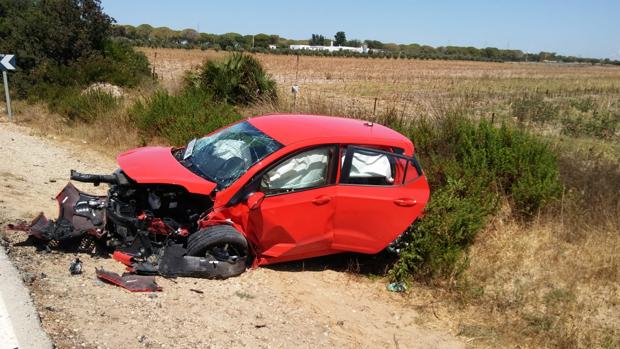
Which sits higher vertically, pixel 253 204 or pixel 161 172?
pixel 161 172

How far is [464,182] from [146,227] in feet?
14.5

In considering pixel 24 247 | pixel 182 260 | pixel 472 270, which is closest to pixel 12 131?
pixel 24 247

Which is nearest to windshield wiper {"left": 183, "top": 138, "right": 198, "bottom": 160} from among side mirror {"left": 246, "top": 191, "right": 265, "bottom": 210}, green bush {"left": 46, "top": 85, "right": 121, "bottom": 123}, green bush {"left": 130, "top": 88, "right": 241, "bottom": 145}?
side mirror {"left": 246, "top": 191, "right": 265, "bottom": 210}

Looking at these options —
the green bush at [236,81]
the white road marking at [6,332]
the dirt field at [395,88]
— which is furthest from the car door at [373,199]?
the green bush at [236,81]

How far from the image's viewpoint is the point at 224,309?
521cm

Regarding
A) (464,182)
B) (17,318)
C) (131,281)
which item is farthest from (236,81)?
(17,318)

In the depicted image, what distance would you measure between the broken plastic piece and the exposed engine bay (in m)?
0.21

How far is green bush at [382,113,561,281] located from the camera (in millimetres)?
6609

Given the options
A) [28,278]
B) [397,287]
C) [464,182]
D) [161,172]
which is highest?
[161,172]

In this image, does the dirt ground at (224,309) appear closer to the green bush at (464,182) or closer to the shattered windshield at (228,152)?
the green bush at (464,182)

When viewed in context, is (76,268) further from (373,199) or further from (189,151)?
(373,199)

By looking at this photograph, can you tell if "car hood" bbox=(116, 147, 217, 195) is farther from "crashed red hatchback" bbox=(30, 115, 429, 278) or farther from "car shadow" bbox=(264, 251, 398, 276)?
"car shadow" bbox=(264, 251, 398, 276)

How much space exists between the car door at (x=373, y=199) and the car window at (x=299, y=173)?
225 millimetres

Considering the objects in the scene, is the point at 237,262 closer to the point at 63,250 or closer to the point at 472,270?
the point at 63,250
